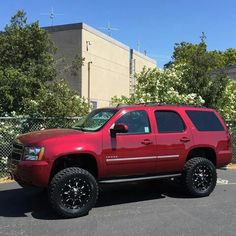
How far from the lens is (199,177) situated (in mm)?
9680

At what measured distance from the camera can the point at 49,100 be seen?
42.3ft

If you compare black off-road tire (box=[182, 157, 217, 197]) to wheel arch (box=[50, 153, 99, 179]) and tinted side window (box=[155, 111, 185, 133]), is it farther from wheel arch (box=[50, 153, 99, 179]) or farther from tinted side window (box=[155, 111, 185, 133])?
wheel arch (box=[50, 153, 99, 179])

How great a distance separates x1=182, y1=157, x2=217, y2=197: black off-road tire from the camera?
9484mm

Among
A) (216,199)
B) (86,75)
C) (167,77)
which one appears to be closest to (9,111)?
(167,77)

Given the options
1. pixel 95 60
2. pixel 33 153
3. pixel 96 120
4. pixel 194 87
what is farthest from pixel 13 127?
pixel 95 60

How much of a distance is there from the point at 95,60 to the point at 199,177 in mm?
22734

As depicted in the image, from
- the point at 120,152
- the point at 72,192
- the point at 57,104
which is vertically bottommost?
the point at 72,192

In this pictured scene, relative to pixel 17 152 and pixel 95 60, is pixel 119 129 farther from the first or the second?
pixel 95 60

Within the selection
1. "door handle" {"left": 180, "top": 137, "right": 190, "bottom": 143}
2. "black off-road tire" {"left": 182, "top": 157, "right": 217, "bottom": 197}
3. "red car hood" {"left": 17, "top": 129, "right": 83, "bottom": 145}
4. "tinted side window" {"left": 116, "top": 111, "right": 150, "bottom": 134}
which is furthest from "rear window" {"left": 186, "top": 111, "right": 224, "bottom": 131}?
"red car hood" {"left": 17, "top": 129, "right": 83, "bottom": 145}

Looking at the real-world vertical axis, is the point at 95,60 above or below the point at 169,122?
above

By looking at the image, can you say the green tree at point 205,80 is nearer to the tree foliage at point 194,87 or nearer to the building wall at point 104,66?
the tree foliage at point 194,87

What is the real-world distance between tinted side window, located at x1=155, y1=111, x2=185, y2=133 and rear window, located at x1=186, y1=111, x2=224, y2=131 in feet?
1.11

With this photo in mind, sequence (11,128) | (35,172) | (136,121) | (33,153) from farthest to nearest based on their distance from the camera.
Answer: (11,128), (136,121), (33,153), (35,172)

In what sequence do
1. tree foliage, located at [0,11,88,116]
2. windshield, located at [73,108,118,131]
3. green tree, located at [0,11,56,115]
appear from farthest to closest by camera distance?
green tree, located at [0,11,56,115] → tree foliage, located at [0,11,88,116] → windshield, located at [73,108,118,131]
